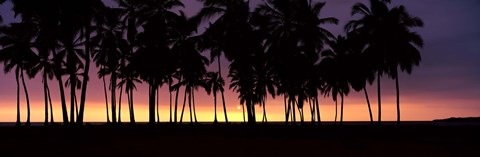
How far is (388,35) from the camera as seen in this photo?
32.2 metres

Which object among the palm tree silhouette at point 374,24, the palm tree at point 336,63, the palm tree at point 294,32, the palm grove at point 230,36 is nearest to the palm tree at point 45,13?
the palm grove at point 230,36

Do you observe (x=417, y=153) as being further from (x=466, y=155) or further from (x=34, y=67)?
(x=34, y=67)

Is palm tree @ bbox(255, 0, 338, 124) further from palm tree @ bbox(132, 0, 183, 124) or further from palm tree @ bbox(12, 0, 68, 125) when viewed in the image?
palm tree @ bbox(12, 0, 68, 125)

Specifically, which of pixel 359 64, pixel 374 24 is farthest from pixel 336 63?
pixel 374 24

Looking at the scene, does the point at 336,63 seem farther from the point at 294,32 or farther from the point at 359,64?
the point at 294,32

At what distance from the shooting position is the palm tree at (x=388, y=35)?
103 ft

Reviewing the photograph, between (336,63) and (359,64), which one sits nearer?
(359,64)

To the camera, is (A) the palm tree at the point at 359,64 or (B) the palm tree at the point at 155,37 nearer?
(B) the palm tree at the point at 155,37

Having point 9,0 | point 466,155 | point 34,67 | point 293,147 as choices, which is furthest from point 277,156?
point 34,67

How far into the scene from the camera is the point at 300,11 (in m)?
34.0

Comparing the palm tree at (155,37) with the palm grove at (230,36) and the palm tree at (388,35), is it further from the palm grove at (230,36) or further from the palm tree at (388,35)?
the palm tree at (388,35)

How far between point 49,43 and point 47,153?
16784 millimetres

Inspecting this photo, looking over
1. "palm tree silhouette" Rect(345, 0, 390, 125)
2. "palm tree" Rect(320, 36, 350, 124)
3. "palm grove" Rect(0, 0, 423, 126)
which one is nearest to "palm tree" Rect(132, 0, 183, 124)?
"palm grove" Rect(0, 0, 423, 126)

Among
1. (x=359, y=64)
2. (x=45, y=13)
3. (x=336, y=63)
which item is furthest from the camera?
(x=336, y=63)
